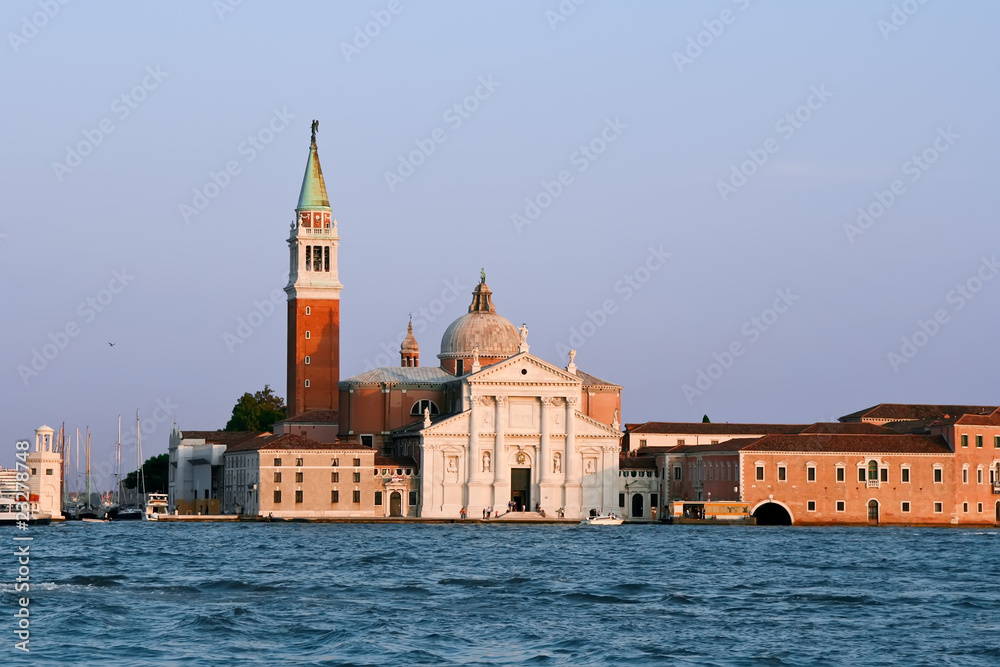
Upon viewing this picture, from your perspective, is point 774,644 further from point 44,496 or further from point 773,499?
point 44,496

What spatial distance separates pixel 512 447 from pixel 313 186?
2065cm

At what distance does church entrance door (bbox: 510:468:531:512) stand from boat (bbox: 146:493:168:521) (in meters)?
17.0

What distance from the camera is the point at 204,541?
59.5m

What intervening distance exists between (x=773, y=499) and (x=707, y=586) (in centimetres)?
4246

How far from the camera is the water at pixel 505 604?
28.7 meters

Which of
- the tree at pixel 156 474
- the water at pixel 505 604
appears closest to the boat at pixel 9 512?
the water at pixel 505 604

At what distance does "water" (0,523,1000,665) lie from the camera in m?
28.7

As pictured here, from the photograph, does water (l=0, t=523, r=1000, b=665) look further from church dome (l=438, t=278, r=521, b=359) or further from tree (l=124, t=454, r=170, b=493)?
tree (l=124, t=454, r=170, b=493)

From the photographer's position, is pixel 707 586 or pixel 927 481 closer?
pixel 707 586

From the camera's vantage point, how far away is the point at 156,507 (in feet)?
318

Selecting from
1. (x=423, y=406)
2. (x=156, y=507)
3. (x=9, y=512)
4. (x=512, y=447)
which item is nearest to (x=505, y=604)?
(x=9, y=512)

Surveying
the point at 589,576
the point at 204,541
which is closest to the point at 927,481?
the point at 204,541

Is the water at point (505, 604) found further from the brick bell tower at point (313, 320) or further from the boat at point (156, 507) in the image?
the brick bell tower at point (313, 320)

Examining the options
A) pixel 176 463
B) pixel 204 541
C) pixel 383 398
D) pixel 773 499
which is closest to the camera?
pixel 204 541
